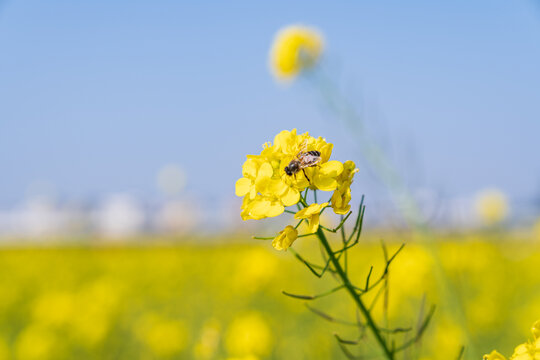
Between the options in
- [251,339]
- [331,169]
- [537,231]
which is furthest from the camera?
[537,231]

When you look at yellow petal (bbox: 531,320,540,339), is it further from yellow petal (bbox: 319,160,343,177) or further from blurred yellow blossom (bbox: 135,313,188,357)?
blurred yellow blossom (bbox: 135,313,188,357)

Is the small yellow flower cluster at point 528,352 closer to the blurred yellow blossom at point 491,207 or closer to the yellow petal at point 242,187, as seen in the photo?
the yellow petal at point 242,187

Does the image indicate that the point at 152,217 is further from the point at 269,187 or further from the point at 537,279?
the point at 269,187

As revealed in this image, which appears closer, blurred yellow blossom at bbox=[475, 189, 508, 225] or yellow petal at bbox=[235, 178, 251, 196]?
yellow petal at bbox=[235, 178, 251, 196]

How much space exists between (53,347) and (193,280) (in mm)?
2611

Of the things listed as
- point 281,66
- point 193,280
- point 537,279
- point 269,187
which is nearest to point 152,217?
point 193,280

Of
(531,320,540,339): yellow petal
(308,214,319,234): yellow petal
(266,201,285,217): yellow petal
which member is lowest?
(531,320,540,339): yellow petal

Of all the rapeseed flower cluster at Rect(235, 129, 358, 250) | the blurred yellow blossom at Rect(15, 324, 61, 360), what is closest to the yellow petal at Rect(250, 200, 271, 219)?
the rapeseed flower cluster at Rect(235, 129, 358, 250)

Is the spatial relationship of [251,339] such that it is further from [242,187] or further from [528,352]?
[528,352]

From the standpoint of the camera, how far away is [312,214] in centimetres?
72

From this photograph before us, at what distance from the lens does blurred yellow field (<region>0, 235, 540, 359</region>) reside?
2.46m

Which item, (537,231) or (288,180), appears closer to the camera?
(288,180)

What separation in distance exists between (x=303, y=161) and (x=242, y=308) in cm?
353

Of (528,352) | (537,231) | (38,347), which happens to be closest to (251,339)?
(38,347)
